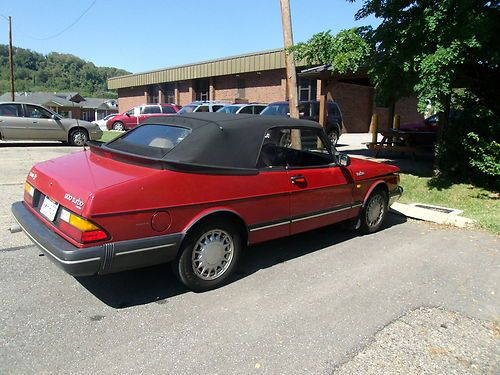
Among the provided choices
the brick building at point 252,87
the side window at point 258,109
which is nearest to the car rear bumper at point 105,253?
the side window at point 258,109

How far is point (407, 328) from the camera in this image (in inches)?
131

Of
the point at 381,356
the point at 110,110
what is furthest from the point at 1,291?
the point at 110,110

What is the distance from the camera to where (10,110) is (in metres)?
14.2

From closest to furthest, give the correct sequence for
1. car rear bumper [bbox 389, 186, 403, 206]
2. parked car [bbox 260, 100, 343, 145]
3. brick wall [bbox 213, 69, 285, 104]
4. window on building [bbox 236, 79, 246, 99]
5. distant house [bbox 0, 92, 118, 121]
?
car rear bumper [bbox 389, 186, 403, 206]
parked car [bbox 260, 100, 343, 145]
brick wall [bbox 213, 69, 285, 104]
window on building [bbox 236, 79, 246, 99]
distant house [bbox 0, 92, 118, 121]

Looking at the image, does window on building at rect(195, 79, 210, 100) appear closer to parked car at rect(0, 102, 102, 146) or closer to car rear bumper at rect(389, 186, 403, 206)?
parked car at rect(0, 102, 102, 146)

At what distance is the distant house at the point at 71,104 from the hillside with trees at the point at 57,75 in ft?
98.6

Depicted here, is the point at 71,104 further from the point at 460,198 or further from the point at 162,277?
the point at 162,277

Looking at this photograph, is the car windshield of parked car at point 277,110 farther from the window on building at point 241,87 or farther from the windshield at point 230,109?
the window on building at point 241,87

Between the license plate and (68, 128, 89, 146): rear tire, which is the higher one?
(68, 128, 89, 146): rear tire

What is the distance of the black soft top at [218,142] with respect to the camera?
375 centimetres

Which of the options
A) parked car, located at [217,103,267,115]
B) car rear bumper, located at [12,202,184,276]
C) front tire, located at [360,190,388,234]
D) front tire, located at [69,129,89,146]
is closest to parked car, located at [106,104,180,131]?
parked car, located at [217,103,267,115]

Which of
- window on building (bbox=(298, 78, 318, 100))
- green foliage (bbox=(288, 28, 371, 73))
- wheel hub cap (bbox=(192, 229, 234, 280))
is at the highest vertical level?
window on building (bbox=(298, 78, 318, 100))

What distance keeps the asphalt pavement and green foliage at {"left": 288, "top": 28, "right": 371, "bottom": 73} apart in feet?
14.7

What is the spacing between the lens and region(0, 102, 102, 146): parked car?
14.1m
